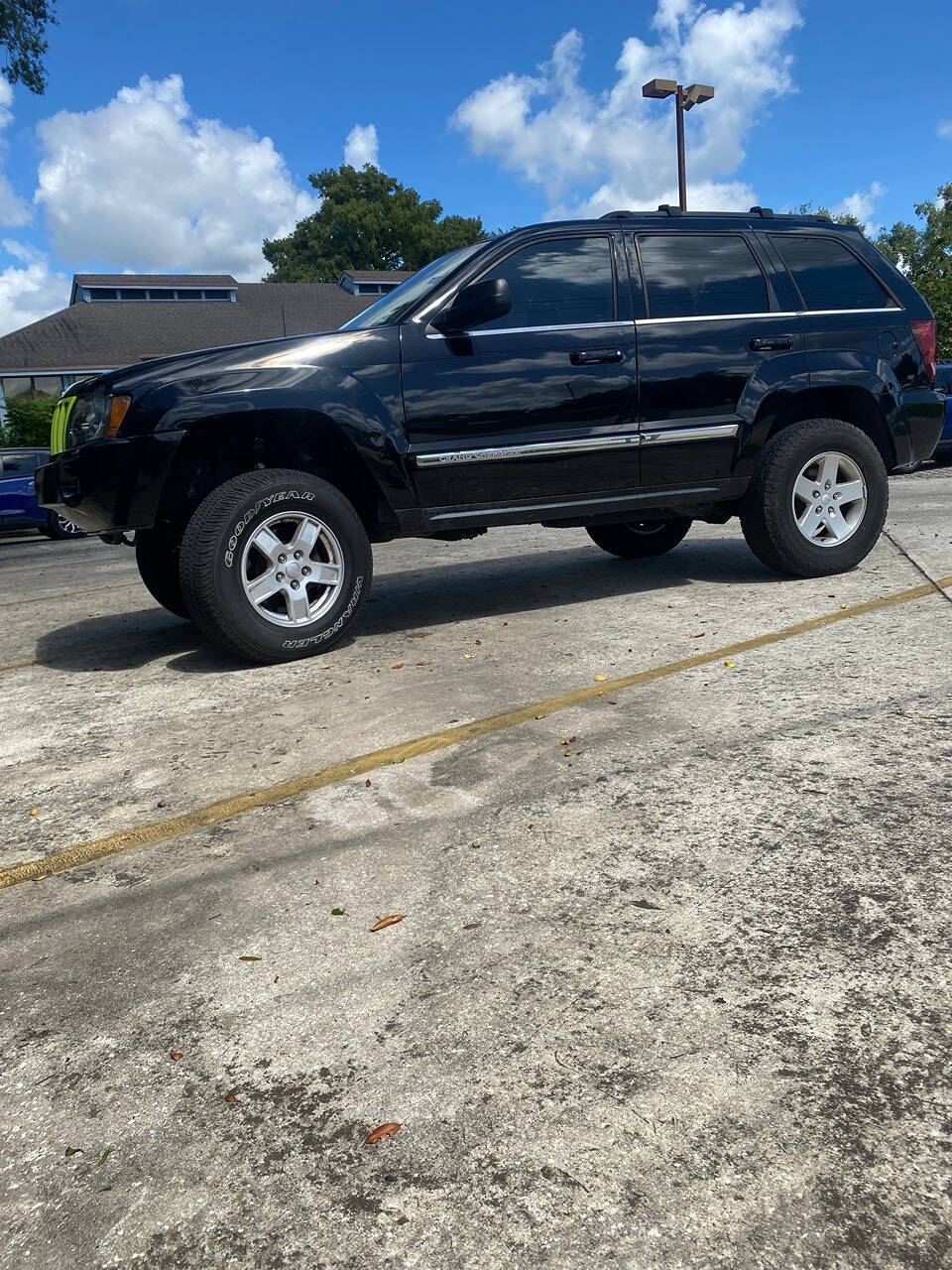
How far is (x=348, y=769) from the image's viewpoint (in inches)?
138

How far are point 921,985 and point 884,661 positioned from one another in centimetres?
252

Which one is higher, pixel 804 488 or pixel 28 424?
pixel 28 424

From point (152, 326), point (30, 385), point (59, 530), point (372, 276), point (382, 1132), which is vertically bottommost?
point (382, 1132)

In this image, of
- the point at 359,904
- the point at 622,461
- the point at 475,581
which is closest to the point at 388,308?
the point at 622,461

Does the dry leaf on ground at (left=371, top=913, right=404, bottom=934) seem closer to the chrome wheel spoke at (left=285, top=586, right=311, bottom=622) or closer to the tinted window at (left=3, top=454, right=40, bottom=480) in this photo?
the chrome wheel spoke at (left=285, top=586, right=311, bottom=622)

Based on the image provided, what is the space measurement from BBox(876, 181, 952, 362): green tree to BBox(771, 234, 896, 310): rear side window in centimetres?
1296

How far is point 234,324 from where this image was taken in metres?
43.9

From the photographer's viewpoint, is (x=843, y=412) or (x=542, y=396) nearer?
(x=542, y=396)

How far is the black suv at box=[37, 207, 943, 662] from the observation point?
479cm

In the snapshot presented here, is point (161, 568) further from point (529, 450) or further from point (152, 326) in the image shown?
point (152, 326)

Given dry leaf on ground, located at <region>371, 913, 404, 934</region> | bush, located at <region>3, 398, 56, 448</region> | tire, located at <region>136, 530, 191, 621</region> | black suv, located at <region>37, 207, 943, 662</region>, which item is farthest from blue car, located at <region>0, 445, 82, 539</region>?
dry leaf on ground, located at <region>371, 913, 404, 934</region>

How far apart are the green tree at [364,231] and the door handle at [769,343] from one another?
70319 millimetres

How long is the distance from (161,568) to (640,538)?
3.27 metres

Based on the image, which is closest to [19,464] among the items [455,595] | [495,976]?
[455,595]
